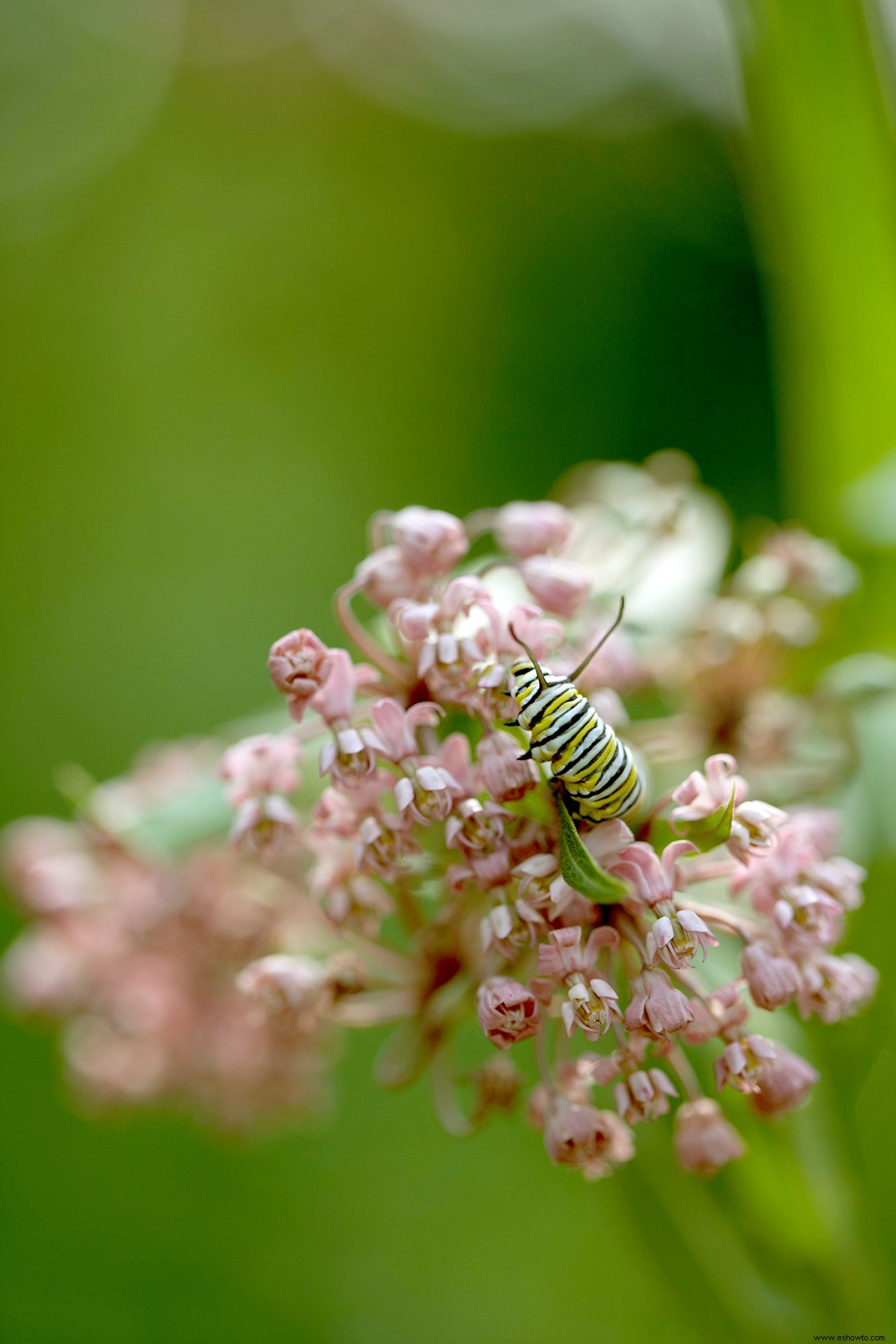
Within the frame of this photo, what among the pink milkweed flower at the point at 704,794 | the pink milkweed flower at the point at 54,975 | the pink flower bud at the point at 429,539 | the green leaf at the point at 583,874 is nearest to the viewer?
the green leaf at the point at 583,874

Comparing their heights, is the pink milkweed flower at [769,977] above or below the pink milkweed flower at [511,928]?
below

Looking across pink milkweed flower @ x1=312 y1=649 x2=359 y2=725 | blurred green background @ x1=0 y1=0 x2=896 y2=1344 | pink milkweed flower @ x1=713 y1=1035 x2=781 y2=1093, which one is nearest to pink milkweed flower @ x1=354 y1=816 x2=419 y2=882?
pink milkweed flower @ x1=312 y1=649 x2=359 y2=725

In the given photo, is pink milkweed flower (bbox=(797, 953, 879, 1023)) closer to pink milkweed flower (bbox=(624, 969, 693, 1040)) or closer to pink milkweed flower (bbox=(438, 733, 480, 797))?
pink milkweed flower (bbox=(624, 969, 693, 1040))

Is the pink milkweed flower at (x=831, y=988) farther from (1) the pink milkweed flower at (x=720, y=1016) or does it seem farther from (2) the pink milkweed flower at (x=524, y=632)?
(2) the pink milkweed flower at (x=524, y=632)

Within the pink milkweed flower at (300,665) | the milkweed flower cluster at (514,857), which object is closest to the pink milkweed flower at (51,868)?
the milkweed flower cluster at (514,857)

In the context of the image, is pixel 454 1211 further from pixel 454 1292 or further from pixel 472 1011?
pixel 472 1011
